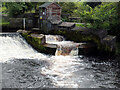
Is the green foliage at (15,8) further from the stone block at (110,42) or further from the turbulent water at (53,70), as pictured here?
the stone block at (110,42)

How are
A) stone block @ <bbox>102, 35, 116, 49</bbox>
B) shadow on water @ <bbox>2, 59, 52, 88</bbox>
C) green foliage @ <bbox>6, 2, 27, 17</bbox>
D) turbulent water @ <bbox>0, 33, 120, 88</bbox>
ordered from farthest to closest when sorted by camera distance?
green foliage @ <bbox>6, 2, 27, 17</bbox> → stone block @ <bbox>102, 35, 116, 49</bbox> → turbulent water @ <bbox>0, 33, 120, 88</bbox> → shadow on water @ <bbox>2, 59, 52, 88</bbox>

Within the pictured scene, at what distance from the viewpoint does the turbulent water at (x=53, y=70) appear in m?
11.7

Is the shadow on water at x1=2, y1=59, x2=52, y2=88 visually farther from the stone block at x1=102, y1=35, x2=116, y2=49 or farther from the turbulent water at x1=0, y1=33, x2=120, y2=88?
the stone block at x1=102, y1=35, x2=116, y2=49

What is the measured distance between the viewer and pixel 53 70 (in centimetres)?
1423

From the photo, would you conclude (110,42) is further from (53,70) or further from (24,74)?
(24,74)

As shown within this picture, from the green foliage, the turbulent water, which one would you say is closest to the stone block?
the turbulent water

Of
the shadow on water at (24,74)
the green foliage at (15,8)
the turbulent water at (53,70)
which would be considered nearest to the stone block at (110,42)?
the turbulent water at (53,70)

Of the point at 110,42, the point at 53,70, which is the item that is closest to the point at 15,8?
the point at 110,42

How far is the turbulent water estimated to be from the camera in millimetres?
11695

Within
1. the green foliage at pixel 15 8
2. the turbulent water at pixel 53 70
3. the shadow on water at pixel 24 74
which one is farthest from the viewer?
the green foliage at pixel 15 8

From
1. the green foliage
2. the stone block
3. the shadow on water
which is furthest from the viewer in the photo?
the green foliage

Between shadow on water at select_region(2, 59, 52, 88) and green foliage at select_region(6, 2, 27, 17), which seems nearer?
shadow on water at select_region(2, 59, 52, 88)

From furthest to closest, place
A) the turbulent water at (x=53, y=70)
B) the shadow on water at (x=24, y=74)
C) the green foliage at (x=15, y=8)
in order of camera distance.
A: the green foliage at (x=15, y=8), the turbulent water at (x=53, y=70), the shadow on water at (x=24, y=74)

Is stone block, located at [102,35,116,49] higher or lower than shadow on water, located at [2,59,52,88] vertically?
higher
